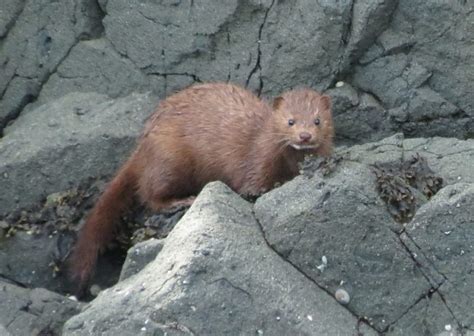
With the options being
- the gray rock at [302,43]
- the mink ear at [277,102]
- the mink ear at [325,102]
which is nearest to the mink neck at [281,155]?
the mink ear at [277,102]

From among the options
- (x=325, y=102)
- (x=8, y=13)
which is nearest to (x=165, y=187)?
(x=325, y=102)

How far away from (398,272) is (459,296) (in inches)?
12.0

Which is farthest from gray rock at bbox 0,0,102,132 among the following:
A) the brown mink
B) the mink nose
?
the mink nose

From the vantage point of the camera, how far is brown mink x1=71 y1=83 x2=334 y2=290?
795 centimetres

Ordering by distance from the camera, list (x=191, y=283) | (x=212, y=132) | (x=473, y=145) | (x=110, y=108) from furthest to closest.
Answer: (x=110, y=108)
(x=212, y=132)
(x=473, y=145)
(x=191, y=283)

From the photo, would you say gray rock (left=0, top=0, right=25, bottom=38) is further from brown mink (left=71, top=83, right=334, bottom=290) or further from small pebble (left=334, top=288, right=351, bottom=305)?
small pebble (left=334, top=288, right=351, bottom=305)

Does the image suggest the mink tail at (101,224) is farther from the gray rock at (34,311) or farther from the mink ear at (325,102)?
the mink ear at (325,102)

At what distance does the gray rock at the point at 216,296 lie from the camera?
660 cm

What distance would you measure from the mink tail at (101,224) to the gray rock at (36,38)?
1.07 meters

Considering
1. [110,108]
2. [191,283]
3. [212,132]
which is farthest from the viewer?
[110,108]

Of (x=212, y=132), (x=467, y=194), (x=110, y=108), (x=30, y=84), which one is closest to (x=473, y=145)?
(x=467, y=194)

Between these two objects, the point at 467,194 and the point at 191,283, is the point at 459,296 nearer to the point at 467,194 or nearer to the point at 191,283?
the point at 467,194

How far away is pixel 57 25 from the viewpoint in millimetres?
9031

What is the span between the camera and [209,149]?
8.25 meters
